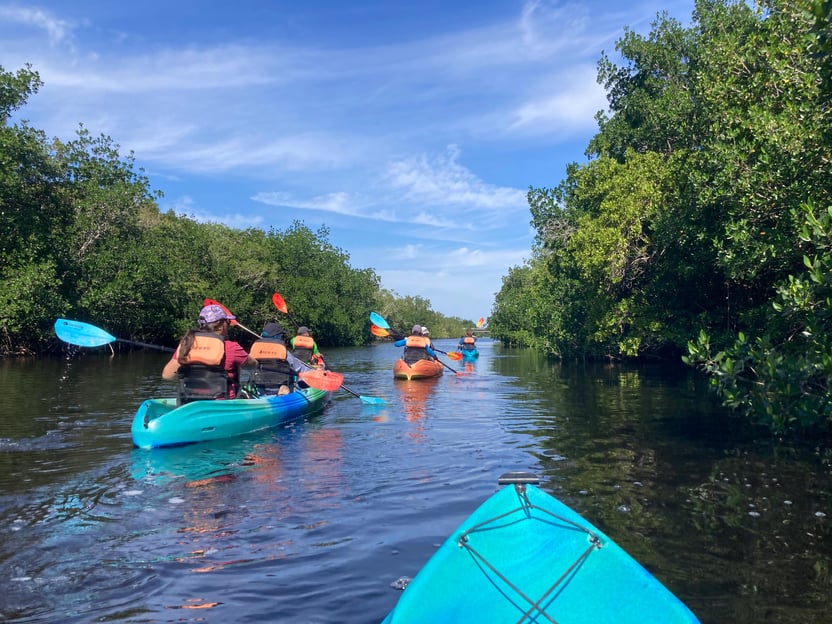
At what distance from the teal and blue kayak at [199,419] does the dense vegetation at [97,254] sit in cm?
2115

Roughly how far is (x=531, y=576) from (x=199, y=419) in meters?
6.91

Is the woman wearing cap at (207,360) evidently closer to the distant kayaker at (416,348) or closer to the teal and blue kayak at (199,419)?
the teal and blue kayak at (199,419)

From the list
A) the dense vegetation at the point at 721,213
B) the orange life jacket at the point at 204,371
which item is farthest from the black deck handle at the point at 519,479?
the orange life jacket at the point at 204,371

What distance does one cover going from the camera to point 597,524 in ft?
19.2

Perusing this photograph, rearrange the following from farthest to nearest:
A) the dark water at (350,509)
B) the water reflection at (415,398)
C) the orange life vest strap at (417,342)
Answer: the orange life vest strap at (417,342)
the water reflection at (415,398)
the dark water at (350,509)

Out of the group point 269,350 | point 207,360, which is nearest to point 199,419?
point 207,360

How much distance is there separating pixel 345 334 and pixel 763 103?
5741 centimetres

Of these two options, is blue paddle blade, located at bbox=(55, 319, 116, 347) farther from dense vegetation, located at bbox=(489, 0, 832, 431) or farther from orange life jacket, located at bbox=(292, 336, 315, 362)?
dense vegetation, located at bbox=(489, 0, 832, 431)

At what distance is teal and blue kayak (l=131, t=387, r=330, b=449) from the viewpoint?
8.88 m

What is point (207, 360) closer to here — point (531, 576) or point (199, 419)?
point (199, 419)

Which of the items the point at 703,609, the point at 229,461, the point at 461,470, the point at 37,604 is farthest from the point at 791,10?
the point at 37,604

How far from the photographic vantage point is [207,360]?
919 cm

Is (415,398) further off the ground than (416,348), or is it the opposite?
(416,348)

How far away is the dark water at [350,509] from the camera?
426 cm
